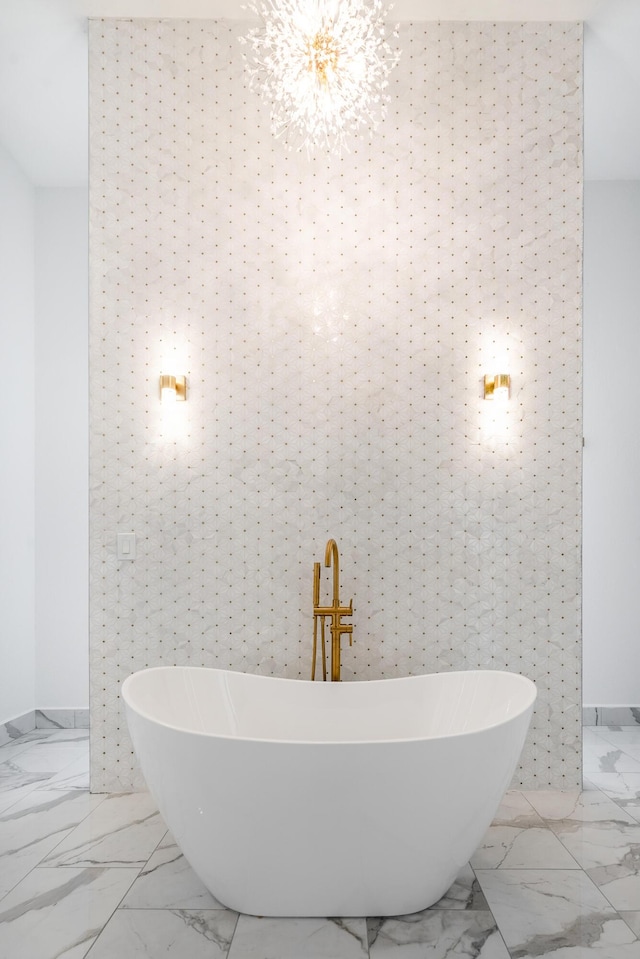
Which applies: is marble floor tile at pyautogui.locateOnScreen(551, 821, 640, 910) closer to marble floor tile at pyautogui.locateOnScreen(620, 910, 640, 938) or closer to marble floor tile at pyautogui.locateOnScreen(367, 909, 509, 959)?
marble floor tile at pyautogui.locateOnScreen(620, 910, 640, 938)

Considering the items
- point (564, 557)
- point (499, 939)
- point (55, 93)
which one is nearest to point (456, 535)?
point (564, 557)

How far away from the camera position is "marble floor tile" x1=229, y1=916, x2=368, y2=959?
1810 mm

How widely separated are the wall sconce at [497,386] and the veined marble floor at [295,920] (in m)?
1.73

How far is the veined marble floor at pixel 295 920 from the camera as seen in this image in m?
1.84

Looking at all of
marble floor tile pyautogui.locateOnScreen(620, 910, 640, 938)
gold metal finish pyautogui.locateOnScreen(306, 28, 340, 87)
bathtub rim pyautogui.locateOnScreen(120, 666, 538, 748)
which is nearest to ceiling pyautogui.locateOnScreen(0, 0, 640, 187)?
gold metal finish pyautogui.locateOnScreen(306, 28, 340, 87)

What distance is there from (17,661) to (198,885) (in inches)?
81.8

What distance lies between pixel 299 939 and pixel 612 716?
277 cm

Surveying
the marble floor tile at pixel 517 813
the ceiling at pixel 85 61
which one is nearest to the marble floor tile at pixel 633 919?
the marble floor tile at pixel 517 813

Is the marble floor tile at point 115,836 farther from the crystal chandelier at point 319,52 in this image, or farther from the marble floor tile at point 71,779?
the crystal chandelier at point 319,52

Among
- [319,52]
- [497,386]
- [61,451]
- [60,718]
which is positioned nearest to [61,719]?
[60,718]

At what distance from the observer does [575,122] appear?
2.99 m

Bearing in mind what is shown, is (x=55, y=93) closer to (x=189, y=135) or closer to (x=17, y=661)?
(x=189, y=135)

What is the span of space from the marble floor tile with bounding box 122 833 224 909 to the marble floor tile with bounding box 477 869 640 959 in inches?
33.7

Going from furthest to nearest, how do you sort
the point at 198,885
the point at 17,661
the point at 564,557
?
1. the point at 17,661
2. the point at 564,557
3. the point at 198,885
